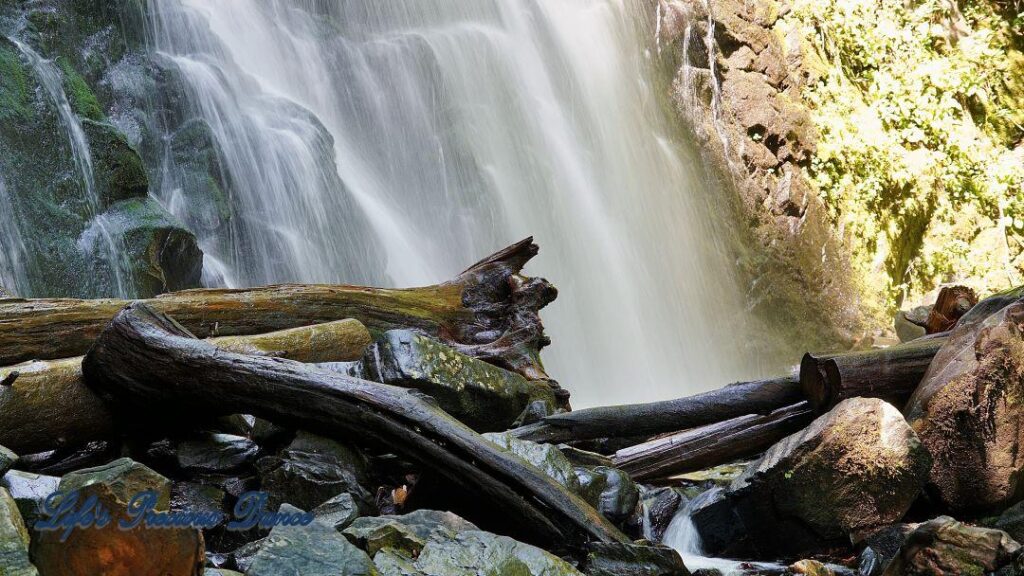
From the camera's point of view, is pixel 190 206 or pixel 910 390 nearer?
pixel 910 390

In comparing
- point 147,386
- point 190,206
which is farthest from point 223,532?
point 190,206

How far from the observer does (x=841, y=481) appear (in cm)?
360

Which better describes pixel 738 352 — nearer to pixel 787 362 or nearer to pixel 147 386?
pixel 787 362

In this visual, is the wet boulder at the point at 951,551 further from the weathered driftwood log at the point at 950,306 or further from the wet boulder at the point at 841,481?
the weathered driftwood log at the point at 950,306

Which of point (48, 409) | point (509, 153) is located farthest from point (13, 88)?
point (509, 153)

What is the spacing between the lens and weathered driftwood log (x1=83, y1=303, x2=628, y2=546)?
3227mm

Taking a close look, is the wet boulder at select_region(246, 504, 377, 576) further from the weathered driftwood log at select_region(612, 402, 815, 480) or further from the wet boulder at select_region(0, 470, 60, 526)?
the weathered driftwood log at select_region(612, 402, 815, 480)

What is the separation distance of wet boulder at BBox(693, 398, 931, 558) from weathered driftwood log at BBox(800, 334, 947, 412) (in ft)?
2.13

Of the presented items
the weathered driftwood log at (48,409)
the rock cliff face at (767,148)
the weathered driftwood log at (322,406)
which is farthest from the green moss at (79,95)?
the rock cliff face at (767,148)

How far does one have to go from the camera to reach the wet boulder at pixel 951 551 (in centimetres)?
293

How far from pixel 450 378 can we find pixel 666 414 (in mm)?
1187

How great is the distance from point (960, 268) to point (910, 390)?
10.3m

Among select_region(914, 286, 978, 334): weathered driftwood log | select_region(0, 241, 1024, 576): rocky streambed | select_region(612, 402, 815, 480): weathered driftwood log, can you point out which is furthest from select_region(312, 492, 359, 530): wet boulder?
select_region(914, 286, 978, 334): weathered driftwood log

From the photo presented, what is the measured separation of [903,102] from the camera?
13461 millimetres
